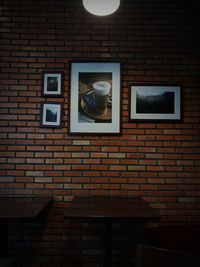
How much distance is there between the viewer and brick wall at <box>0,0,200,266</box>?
2527 mm

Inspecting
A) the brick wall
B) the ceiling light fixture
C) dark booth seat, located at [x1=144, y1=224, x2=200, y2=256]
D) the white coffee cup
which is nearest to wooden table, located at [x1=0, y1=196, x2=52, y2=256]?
the brick wall

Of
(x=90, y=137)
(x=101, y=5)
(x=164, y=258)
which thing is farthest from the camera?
(x=90, y=137)

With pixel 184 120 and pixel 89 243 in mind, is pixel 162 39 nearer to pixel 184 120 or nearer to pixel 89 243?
pixel 184 120

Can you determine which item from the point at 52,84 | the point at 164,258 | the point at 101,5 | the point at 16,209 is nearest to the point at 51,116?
the point at 52,84

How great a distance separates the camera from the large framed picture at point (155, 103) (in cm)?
258

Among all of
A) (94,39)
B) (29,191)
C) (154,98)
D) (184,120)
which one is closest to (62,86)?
(94,39)

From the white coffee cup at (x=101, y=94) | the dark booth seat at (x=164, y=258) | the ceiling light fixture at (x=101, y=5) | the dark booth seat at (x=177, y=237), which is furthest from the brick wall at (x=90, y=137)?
the dark booth seat at (x=164, y=258)

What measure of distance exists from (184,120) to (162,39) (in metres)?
0.89

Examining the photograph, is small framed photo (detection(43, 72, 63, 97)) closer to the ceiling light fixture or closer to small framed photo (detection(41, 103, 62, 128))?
small framed photo (detection(41, 103, 62, 128))

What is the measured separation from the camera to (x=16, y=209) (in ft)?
6.37

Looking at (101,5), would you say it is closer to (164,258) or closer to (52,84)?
(52,84)

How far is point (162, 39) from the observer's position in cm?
264

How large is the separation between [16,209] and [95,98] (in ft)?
4.27

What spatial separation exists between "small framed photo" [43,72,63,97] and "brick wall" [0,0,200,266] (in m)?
0.06
